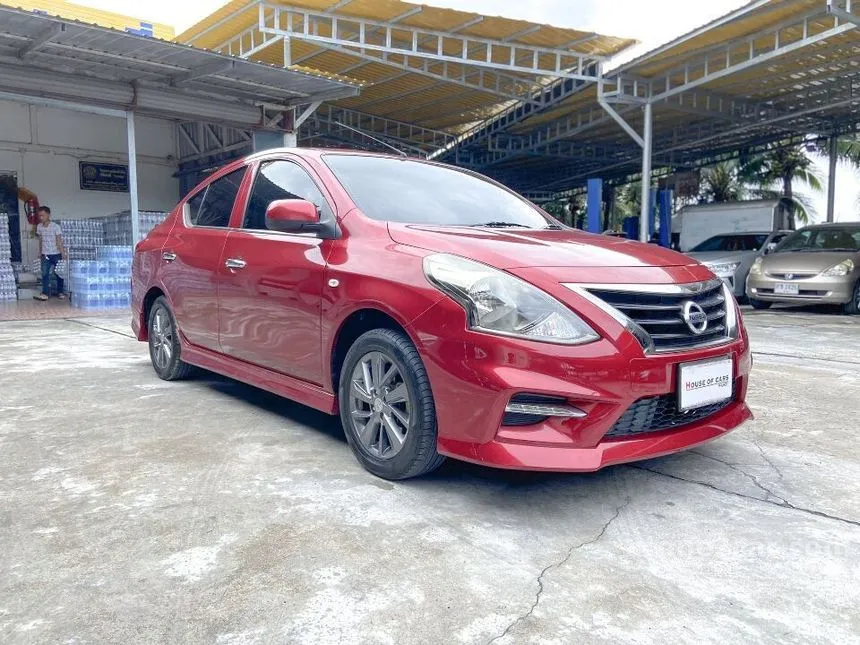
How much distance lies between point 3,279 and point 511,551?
12433 mm

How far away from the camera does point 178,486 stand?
291 centimetres

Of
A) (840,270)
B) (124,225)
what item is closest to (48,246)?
(124,225)

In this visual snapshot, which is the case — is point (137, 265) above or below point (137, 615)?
above

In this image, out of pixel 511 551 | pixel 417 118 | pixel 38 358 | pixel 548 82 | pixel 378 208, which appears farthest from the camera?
pixel 417 118

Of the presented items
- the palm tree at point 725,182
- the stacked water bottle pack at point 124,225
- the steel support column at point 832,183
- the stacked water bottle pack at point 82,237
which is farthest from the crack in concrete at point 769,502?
the palm tree at point 725,182

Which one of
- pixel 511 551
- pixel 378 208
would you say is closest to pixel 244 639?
pixel 511 551

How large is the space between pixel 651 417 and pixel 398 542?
41.9 inches

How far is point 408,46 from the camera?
45.6ft

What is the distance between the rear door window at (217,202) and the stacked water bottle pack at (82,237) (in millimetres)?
9734

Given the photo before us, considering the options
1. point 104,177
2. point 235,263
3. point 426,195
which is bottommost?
point 235,263

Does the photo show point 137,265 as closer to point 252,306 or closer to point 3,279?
point 252,306

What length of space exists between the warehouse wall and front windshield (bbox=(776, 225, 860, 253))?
1582 centimetres

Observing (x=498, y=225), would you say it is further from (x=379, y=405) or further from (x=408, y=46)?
(x=408, y=46)

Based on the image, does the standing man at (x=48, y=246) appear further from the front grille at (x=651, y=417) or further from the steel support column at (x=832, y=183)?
the steel support column at (x=832, y=183)
